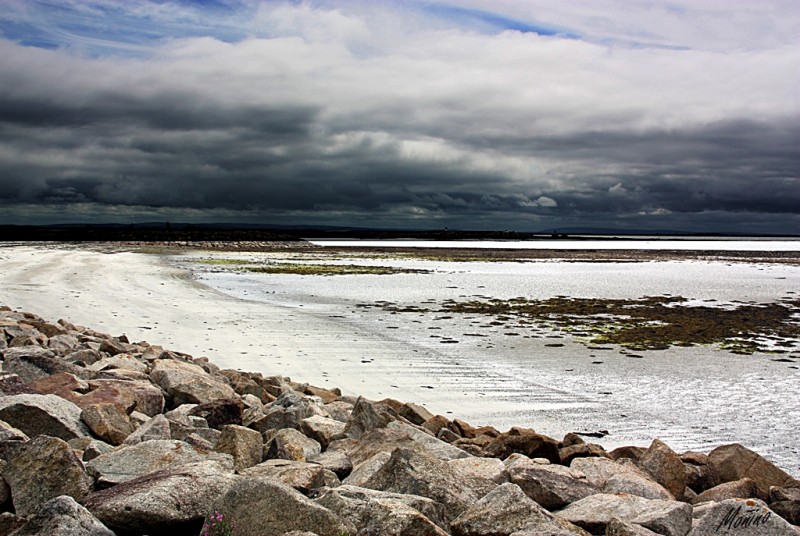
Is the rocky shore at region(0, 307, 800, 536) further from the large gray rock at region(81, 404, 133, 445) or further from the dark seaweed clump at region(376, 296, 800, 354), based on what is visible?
the dark seaweed clump at region(376, 296, 800, 354)

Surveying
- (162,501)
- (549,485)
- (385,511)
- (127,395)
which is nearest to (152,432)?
(127,395)

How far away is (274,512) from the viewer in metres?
3.77

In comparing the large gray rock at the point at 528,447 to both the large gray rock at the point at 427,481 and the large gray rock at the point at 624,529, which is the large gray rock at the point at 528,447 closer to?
the large gray rock at the point at 427,481

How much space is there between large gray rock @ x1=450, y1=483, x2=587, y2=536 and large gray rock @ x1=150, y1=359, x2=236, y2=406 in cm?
422

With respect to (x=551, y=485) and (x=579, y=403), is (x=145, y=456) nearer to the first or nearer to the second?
(x=551, y=485)

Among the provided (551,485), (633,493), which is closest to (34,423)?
(551,485)

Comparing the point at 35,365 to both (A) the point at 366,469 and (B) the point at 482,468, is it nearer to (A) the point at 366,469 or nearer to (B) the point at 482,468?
(A) the point at 366,469

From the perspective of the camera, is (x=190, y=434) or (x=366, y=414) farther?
(x=366, y=414)

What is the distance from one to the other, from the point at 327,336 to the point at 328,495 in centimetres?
1306

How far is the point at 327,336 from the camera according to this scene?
1711cm

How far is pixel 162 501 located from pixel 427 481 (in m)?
1.67

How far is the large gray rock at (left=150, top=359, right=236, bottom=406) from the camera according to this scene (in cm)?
775

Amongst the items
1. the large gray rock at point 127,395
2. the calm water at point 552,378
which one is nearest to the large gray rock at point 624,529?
the large gray rock at point 127,395

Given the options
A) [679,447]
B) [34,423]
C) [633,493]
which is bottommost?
[679,447]
